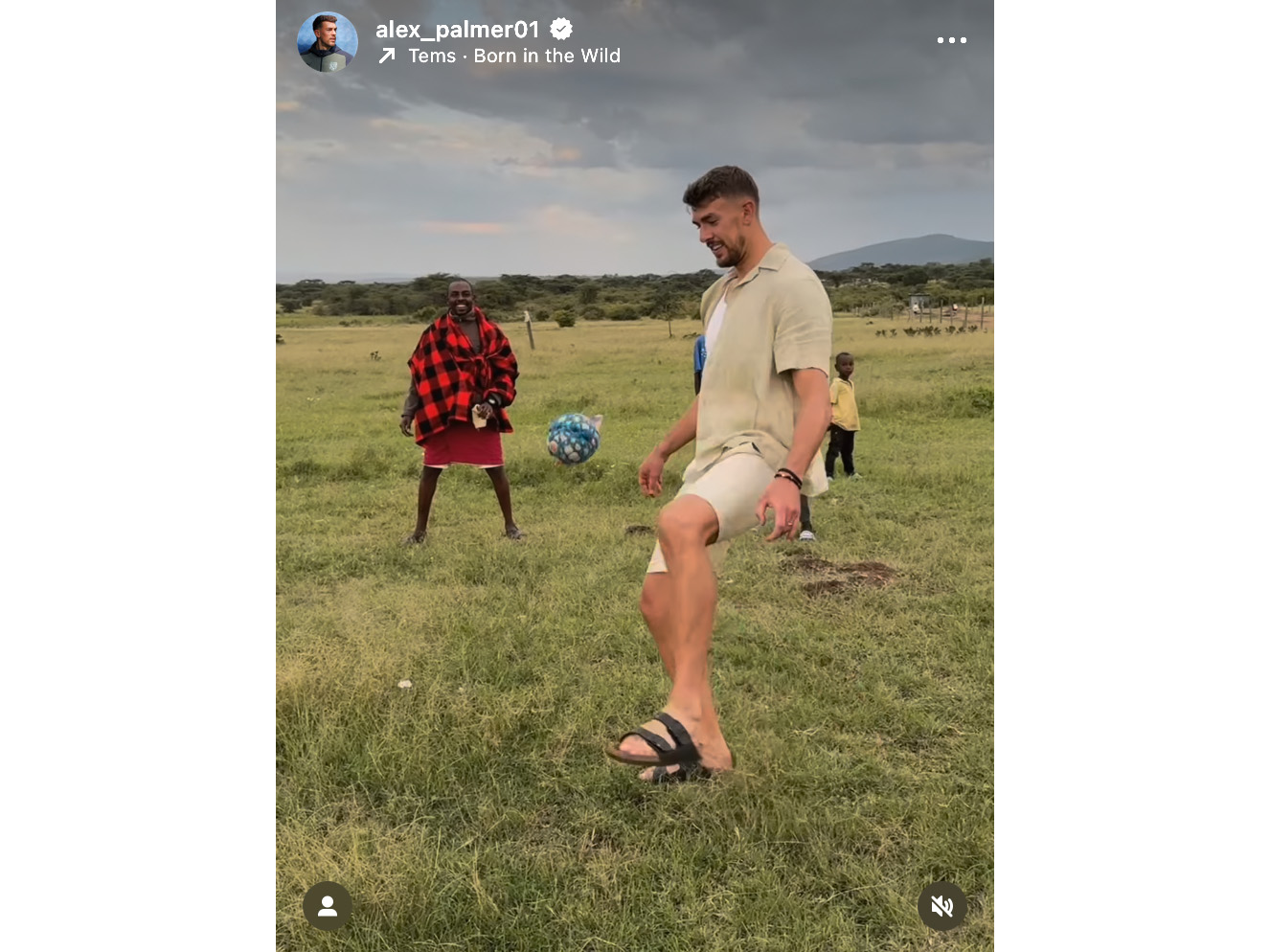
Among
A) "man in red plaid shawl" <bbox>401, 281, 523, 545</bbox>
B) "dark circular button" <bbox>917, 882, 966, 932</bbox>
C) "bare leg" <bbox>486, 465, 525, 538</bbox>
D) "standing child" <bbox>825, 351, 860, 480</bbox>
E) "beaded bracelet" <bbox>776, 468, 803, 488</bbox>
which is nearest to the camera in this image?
"dark circular button" <bbox>917, 882, 966, 932</bbox>

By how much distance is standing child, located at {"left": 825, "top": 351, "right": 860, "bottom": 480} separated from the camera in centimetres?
679

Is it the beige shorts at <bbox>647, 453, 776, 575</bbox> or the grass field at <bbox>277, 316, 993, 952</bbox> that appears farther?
the beige shorts at <bbox>647, 453, 776, 575</bbox>

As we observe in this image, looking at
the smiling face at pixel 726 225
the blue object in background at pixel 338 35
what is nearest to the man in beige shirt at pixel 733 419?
the smiling face at pixel 726 225

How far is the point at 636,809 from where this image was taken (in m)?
2.99

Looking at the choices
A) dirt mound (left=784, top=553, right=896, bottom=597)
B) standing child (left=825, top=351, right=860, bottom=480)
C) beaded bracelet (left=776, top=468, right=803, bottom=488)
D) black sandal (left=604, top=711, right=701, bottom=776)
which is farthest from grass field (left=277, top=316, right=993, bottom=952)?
beaded bracelet (left=776, top=468, right=803, bottom=488)

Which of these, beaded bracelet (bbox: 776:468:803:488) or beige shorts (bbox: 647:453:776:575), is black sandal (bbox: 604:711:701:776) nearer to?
beige shorts (bbox: 647:453:776:575)

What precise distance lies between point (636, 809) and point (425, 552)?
8.20 feet

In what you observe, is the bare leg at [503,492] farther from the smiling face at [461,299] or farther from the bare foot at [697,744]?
the bare foot at [697,744]

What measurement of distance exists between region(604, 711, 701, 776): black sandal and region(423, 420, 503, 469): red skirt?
2.58m

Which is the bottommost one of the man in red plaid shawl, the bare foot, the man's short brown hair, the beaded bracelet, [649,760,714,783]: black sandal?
[649,760,714,783]: black sandal

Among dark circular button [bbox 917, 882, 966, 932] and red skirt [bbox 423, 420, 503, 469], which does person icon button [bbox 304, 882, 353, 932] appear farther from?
red skirt [bbox 423, 420, 503, 469]

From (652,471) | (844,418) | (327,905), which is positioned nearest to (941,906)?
(652,471)

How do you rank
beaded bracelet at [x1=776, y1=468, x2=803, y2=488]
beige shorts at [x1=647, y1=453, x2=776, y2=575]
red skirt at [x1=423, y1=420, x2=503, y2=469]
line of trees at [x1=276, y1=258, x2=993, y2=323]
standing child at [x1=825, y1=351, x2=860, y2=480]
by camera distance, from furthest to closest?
standing child at [x1=825, y1=351, x2=860, y2=480]
red skirt at [x1=423, y1=420, x2=503, y2=469]
line of trees at [x1=276, y1=258, x2=993, y2=323]
beige shorts at [x1=647, y1=453, x2=776, y2=575]
beaded bracelet at [x1=776, y1=468, x2=803, y2=488]

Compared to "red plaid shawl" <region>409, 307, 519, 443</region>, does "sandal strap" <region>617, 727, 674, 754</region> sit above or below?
below
